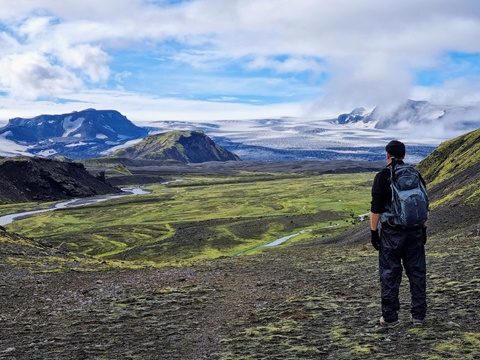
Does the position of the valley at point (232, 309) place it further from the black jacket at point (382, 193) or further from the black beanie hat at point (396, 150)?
the black beanie hat at point (396, 150)

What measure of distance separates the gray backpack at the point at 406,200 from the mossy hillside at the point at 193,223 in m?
31.7

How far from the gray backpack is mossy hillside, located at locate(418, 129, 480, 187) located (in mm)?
61986

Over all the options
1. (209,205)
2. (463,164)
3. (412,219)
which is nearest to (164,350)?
(412,219)

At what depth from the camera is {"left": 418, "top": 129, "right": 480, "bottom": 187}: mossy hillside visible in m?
71.4

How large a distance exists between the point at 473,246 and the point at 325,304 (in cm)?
1192

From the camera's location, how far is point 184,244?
235 feet

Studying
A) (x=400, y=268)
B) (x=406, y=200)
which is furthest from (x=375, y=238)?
(x=406, y=200)

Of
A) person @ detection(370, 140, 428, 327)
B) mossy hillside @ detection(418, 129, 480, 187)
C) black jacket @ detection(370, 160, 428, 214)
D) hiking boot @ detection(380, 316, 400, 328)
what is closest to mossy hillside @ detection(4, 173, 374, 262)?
mossy hillside @ detection(418, 129, 480, 187)

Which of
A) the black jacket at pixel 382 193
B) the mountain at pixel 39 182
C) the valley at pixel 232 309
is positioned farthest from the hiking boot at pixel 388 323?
the mountain at pixel 39 182

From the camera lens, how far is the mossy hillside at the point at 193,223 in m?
70.6

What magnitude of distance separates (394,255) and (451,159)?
78.2 metres

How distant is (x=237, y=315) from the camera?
14.2 meters

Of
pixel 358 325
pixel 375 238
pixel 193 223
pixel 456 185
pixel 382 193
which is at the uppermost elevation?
pixel 382 193

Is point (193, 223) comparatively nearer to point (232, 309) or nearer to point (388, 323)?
point (232, 309)
